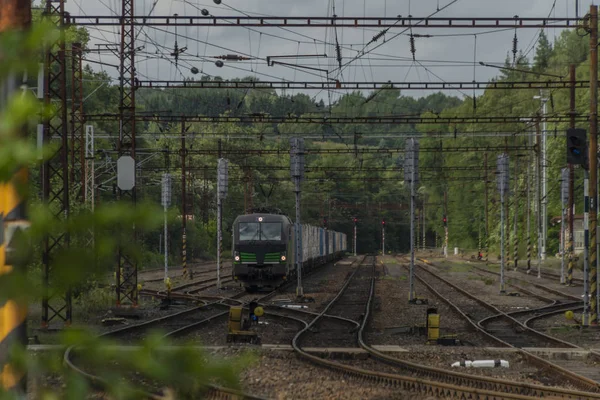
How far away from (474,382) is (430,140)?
10725 cm

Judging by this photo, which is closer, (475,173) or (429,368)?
(429,368)

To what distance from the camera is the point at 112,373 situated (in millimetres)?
1725

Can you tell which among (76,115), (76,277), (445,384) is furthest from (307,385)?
(76,115)

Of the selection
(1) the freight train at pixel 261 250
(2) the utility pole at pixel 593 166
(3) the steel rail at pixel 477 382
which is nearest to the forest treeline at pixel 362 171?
(1) the freight train at pixel 261 250

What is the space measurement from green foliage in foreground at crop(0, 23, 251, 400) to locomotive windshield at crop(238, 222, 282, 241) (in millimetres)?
33260

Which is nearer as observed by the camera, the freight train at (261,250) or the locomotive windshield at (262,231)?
the freight train at (261,250)

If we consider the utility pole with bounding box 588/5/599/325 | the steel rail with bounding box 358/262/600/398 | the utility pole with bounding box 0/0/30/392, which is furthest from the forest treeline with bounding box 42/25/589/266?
the utility pole with bounding box 0/0/30/392

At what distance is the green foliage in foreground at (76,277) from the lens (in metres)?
1.65

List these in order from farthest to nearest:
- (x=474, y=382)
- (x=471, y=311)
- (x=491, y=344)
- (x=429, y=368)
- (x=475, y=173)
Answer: (x=475, y=173) < (x=471, y=311) < (x=491, y=344) < (x=429, y=368) < (x=474, y=382)

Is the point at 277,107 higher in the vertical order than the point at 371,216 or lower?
higher

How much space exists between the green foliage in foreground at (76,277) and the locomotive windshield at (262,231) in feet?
109

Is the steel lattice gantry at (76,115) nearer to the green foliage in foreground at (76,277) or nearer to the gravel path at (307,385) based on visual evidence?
the gravel path at (307,385)

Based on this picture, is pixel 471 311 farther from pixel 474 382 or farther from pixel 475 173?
pixel 475 173

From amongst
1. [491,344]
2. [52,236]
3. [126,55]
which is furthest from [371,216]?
→ [52,236]
